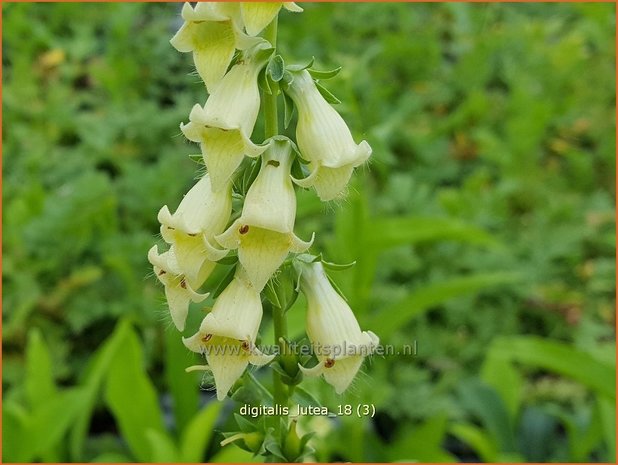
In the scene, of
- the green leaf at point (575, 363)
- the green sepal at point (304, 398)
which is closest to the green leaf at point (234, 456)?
the green sepal at point (304, 398)

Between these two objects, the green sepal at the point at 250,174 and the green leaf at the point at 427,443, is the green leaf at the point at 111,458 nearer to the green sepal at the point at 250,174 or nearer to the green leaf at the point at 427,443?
the green leaf at the point at 427,443

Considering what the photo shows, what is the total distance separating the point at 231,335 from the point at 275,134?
1.09 ft

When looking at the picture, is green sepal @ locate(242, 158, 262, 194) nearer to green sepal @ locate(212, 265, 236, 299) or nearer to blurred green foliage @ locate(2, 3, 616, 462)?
green sepal @ locate(212, 265, 236, 299)

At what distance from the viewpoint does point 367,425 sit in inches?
102

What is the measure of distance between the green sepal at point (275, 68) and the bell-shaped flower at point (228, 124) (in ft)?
0.07

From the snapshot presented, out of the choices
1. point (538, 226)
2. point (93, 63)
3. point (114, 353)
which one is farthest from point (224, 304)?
point (93, 63)

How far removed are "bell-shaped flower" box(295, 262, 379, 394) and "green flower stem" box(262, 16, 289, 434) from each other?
66 mm

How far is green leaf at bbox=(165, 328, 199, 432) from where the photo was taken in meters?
2.42

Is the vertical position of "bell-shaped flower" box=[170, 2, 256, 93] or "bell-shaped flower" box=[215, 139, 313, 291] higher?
"bell-shaped flower" box=[170, 2, 256, 93]

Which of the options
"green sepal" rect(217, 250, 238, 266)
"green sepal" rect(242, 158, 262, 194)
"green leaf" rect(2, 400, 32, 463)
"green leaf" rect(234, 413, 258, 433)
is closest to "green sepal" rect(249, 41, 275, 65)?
"green sepal" rect(242, 158, 262, 194)

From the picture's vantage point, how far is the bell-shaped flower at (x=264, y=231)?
3.66 ft

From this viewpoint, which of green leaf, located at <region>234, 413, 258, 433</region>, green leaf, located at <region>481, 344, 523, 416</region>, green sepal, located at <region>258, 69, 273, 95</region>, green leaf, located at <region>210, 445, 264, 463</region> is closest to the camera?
green sepal, located at <region>258, 69, 273, 95</region>

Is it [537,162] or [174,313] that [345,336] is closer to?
[174,313]

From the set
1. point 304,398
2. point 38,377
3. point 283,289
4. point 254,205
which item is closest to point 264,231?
point 254,205
